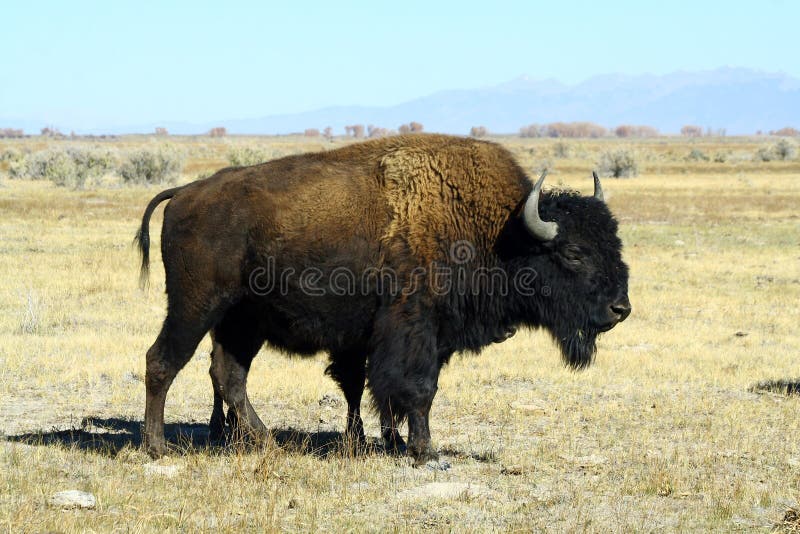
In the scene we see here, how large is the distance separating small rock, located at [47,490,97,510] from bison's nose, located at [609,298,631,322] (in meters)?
3.89

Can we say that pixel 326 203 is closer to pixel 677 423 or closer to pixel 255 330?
pixel 255 330

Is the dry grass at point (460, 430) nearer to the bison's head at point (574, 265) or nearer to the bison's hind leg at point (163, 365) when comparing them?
the bison's hind leg at point (163, 365)

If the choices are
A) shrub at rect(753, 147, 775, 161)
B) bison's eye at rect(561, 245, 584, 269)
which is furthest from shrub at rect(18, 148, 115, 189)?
shrub at rect(753, 147, 775, 161)

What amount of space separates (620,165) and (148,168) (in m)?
28.1

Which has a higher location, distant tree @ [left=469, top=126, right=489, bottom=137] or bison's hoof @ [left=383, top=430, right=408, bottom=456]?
distant tree @ [left=469, top=126, right=489, bottom=137]

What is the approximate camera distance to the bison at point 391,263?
21.9 ft

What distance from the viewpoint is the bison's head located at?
6.80 meters

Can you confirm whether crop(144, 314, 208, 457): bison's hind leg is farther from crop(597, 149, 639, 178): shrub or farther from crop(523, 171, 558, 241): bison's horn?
crop(597, 149, 639, 178): shrub

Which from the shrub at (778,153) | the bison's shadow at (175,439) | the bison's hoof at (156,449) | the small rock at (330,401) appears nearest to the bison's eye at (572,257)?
the bison's shadow at (175,439)

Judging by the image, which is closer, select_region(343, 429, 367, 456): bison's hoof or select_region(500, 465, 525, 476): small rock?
select_region(500, 465, 525, 476): small rock

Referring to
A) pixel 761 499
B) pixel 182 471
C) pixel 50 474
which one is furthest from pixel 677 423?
pixel 50 474

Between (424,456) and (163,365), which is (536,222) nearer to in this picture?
(424,456)

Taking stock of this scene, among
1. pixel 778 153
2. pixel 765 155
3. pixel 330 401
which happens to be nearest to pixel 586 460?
pixel 330 401

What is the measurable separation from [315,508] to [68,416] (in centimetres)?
362
